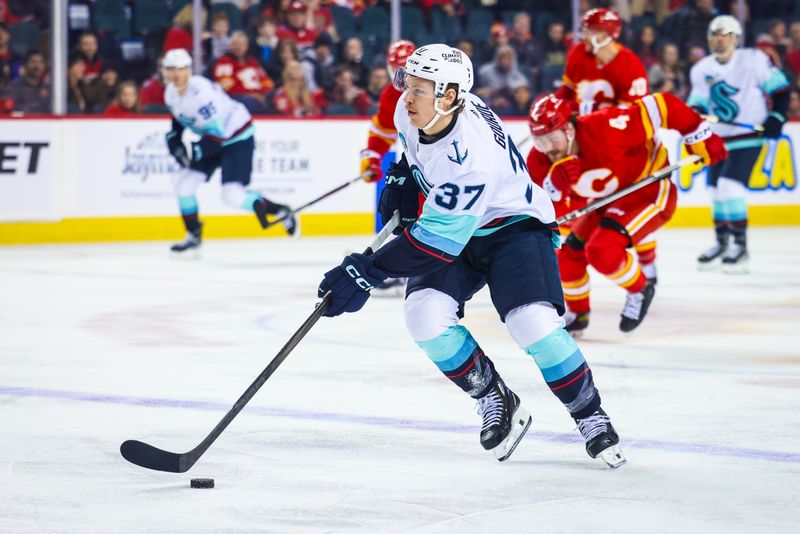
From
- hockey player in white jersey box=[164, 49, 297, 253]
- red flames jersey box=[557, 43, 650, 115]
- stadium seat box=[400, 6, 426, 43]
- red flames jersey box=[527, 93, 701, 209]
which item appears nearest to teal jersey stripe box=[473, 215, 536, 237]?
red flames jersey box=[527, 93, 701, 209]

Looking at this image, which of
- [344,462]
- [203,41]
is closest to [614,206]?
[344,462]

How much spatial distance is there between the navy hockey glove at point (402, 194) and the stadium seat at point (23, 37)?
628cm

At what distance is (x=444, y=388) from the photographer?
14.6ft

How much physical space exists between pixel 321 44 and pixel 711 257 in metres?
3.45

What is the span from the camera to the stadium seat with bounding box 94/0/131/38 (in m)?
9.52

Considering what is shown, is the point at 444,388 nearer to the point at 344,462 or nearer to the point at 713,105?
the point at 344,462

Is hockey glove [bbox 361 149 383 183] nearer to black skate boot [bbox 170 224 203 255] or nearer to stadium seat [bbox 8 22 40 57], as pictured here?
black skate boot [bbox 170 224 203 255]

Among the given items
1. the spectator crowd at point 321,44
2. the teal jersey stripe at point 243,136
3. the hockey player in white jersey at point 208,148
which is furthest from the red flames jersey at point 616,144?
the spectator crowd at point 321,44

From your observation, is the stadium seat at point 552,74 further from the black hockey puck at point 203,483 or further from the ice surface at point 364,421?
the black hockey puck at point 203,483

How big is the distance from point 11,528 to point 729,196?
619 centimetres

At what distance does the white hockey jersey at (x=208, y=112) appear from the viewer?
28.5 ft

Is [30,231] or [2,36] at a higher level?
[2,36]

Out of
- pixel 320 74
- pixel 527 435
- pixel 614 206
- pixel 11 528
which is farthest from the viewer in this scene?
pixel 320 74

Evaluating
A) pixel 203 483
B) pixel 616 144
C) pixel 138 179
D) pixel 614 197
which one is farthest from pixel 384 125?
pixel 203 483
